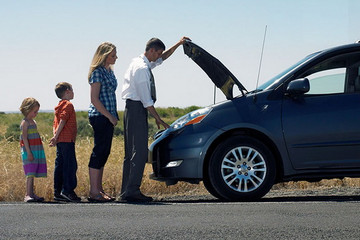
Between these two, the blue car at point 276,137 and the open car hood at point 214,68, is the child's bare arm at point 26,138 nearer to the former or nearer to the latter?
the blue car at point 276,137

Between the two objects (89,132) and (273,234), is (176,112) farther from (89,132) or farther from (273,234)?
(273,234)

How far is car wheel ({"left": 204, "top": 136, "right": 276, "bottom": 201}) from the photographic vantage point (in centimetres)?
828

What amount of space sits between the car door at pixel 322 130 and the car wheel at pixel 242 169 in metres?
0.33

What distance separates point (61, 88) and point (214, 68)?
1.92 meters

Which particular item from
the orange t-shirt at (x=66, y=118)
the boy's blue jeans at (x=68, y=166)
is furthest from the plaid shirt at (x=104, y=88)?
the boy's blue jeans at (x=68, y=166)

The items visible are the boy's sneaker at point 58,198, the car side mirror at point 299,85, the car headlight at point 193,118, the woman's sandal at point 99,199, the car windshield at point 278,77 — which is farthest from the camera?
the boy's sneaker at point 58,198

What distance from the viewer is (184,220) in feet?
21.7

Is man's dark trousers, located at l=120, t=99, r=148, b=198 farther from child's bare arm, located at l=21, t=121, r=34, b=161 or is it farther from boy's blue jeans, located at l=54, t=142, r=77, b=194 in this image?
child's bare arm, located at l=21, t=121, r=34, b=161

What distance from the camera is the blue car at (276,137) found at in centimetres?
829

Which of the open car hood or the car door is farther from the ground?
the open car hood

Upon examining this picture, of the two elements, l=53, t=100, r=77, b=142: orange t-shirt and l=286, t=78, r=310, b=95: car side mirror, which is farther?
l=53, t=100, r=77, b=142: orange t-shirt

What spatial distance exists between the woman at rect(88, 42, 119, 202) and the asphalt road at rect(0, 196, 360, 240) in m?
0.85

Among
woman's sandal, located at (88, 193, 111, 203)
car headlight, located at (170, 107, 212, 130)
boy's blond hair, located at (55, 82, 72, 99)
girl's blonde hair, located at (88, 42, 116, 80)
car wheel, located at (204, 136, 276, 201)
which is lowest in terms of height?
woman's sandal, located at (88, 193, 111, 203)

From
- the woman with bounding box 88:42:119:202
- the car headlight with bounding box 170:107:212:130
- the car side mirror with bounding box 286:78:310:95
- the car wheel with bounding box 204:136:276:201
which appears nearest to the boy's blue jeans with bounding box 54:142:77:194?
the woman with bounding box 88:42:119:202
